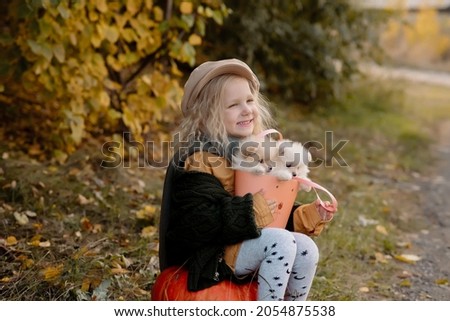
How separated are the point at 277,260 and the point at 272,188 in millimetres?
271

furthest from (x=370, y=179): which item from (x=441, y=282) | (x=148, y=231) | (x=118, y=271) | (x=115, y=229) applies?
Result: (x=118, y=271)

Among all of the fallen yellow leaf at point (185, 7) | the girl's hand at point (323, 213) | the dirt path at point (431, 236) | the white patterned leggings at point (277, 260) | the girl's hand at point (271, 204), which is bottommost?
the dirt path at point (431, 236)

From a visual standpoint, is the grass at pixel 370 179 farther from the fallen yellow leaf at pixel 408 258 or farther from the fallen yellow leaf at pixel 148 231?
the fallen yellow leaf at pixel 148 231

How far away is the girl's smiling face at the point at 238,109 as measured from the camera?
2.47 m

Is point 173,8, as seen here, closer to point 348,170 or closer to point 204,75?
point 348,170

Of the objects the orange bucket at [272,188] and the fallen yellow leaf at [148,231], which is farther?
the fallen yellow leaf at [148,231]

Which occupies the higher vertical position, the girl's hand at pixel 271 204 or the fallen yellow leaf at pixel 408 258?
the girl's hand at pixel 271 204

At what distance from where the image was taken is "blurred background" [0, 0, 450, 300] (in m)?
3.20

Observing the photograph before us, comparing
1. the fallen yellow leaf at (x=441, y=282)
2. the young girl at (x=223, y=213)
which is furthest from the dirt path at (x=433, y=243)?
the young girl at (x=223, y=213)

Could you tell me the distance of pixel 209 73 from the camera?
2.43 meters

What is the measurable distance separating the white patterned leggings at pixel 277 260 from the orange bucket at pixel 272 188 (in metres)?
0.09

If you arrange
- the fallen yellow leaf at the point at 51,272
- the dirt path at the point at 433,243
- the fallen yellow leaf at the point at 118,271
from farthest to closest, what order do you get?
the dirt path at the point at 433,243 < the fallen yellow leaf at the point at 118,271 < the fallen yellow leaf at the point at 51,272

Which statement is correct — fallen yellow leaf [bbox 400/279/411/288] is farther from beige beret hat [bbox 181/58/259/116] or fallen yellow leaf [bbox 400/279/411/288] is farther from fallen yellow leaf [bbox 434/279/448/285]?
beige beret hat [bbox 181/58/259/116]
